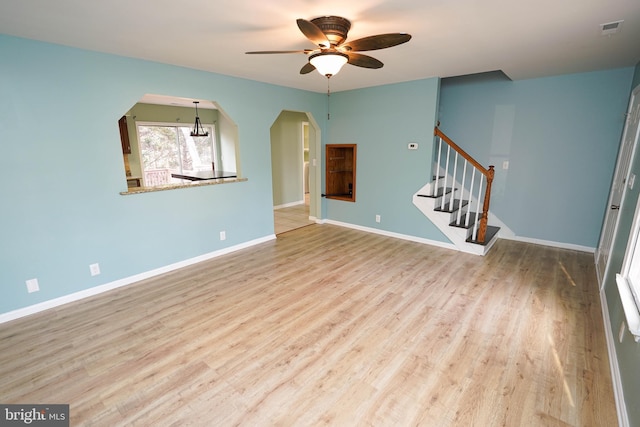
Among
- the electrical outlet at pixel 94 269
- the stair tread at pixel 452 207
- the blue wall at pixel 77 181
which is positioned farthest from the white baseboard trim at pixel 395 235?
the electrical outlet at pixel 94 269

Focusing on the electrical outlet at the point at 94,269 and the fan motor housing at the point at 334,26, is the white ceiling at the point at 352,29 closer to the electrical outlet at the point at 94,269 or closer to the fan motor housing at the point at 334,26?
the fan motor housing at the point at 334,26

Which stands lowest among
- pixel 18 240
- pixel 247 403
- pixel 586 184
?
pixel 247 403

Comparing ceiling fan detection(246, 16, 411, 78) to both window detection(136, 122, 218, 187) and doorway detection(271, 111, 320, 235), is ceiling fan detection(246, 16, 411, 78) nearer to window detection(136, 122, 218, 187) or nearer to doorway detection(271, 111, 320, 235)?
doorway detection(271, 111, 320, 235)

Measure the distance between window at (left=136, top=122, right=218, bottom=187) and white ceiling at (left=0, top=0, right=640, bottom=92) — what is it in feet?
13.3

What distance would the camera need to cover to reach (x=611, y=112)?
12.5ft

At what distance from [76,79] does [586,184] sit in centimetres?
616

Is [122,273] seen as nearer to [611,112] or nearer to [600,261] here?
[600,261]

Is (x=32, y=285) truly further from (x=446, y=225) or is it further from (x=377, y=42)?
(x=446, y=225)

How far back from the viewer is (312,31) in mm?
1838

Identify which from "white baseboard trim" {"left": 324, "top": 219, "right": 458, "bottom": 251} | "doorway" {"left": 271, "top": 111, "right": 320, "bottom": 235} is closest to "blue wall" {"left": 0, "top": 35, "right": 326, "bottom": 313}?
"white baseboard trim" {"left": 324, "top": 219, "right": 458, "bottom": 251}

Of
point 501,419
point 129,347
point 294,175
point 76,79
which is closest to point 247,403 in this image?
point 129,347

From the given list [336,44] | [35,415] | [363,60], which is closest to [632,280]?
[363,60]

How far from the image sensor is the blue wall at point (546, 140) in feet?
12.8

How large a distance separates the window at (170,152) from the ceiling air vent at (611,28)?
6468 millimetres
